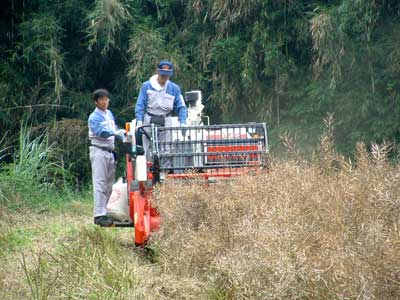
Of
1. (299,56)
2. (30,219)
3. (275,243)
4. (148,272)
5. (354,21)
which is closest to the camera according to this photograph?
(275,243)

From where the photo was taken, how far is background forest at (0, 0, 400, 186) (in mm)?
14602

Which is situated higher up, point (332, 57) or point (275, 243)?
point (332, 57)

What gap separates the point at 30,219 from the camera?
1266 centimetres

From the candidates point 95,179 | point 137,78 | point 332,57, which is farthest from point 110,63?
point 95,179

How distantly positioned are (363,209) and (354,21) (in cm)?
840

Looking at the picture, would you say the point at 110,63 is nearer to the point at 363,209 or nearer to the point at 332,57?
the point at 332,57

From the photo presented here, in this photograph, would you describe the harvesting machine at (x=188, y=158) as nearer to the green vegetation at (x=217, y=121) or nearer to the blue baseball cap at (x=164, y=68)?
the green vegetation at (x=217, y=121)

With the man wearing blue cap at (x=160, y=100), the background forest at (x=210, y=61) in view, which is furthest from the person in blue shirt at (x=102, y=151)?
the background forest at (x=210, y=61)

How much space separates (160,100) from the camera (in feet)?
34.9

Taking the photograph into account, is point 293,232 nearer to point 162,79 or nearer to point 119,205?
point 119,205

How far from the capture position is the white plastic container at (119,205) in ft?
31.7

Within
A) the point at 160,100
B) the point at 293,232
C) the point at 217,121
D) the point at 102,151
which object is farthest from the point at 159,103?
the point at 217,121

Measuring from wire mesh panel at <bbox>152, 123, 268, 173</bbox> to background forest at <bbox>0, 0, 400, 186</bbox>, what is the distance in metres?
5.43

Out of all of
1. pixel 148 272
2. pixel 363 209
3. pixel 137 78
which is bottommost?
pixel 148 272
